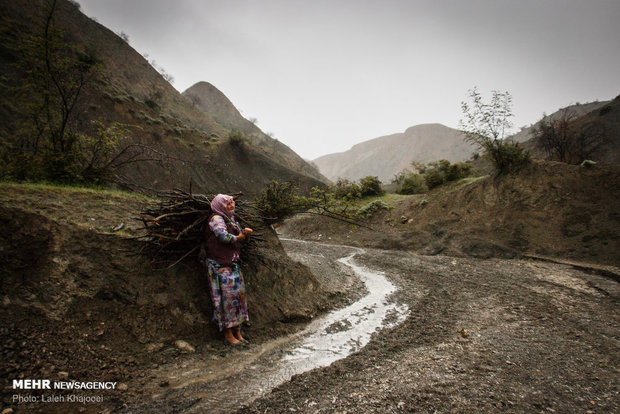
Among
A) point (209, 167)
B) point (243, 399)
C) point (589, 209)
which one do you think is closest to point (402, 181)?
point (589, 209)

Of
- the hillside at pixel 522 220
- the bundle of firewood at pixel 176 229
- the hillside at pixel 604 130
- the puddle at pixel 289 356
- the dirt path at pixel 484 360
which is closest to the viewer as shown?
the dirt path at pixel 484 360

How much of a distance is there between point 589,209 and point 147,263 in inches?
568

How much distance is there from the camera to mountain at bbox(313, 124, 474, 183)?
108125mm

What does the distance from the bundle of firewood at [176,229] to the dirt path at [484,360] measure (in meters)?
2.40

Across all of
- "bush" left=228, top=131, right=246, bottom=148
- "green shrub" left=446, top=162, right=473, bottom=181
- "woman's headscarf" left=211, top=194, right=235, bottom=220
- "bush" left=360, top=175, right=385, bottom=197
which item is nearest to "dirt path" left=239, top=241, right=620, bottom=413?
"woman's headscarf" left=211, top=194, right=235, bottom=220

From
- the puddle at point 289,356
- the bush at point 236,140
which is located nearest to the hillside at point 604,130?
the puddle at point 289,356

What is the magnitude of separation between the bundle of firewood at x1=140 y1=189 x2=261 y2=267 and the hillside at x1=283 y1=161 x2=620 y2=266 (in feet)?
36.4

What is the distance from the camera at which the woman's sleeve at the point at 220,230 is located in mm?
3346

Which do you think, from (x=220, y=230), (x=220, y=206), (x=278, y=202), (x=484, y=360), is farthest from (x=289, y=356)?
(x=278, y=202)

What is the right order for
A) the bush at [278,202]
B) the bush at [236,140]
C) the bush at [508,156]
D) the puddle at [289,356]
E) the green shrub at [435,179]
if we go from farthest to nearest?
the bush at [236,140]
the green shrub at [435,179]
the bush at [508,156]
the bush at [278,202]
the puddle at [289,356]

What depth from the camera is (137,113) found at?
23.4m

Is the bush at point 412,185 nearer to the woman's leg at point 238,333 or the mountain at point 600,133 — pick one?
the mountain at point 600,133

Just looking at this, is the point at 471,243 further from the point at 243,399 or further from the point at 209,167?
the point at 209,167

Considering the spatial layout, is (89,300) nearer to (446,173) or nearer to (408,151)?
(446,173)
